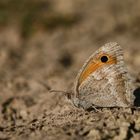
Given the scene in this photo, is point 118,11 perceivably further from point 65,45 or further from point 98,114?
point 98,114

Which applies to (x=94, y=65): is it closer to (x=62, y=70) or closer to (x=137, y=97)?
(x=137, y=97)

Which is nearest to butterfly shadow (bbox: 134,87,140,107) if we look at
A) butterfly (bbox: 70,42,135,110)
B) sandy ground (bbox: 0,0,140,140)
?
sandy ground (bbox: 0,0,140,140)

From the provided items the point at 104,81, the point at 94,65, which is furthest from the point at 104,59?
the point at 104,81

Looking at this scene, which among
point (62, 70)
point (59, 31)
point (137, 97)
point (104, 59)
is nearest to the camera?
point (104, 59)

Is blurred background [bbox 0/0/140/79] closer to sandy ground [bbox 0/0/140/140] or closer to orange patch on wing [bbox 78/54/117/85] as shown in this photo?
sandy ground [bbox 0/0/140/140]

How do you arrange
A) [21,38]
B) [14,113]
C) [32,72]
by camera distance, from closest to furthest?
[14,113] < [32,72] < [21,38]

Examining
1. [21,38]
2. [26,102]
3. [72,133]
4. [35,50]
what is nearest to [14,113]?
[26,102]
